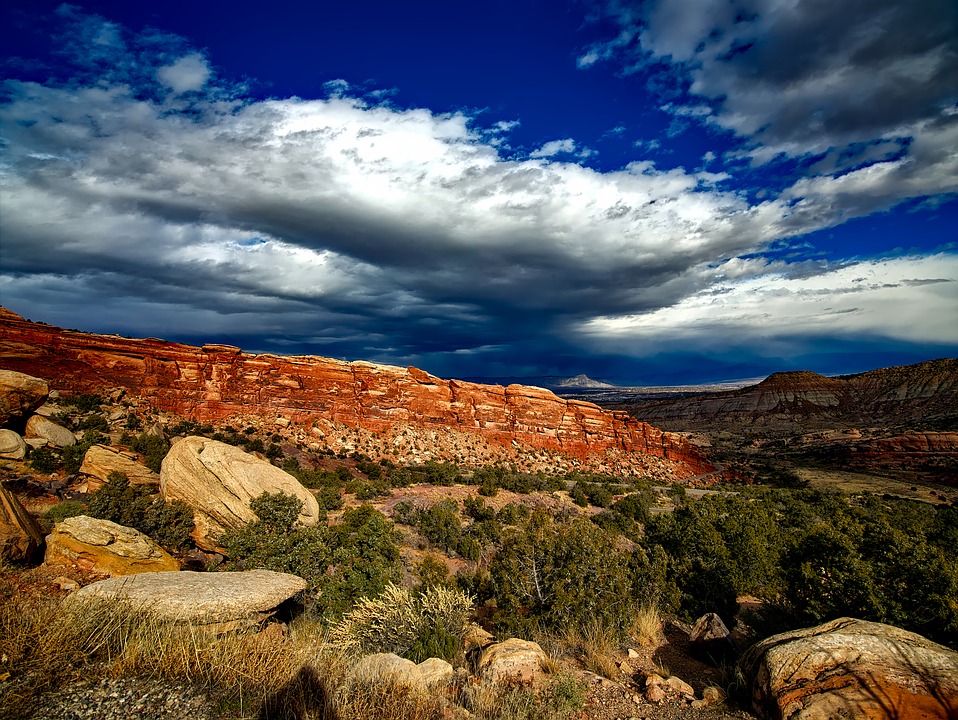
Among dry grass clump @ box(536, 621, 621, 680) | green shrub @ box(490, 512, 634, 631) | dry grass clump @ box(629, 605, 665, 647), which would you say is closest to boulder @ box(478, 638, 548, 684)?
dry grass clump @ box(536, 621, 621, 680)

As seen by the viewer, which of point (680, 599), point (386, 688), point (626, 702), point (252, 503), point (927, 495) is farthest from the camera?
point (927, 495)

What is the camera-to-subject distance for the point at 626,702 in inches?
257

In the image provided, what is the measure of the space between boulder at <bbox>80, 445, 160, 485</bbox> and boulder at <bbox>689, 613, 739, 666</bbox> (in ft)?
69.5

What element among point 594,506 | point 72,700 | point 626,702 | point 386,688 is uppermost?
point 72,700

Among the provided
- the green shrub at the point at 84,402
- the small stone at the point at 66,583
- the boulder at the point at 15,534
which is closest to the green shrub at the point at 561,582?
the small stone at the point at 66,583

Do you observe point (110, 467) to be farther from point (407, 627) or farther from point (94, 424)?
point (407, 627)

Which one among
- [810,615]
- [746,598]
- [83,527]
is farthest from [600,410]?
[83,527]

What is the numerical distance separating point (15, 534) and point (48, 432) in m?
17.8

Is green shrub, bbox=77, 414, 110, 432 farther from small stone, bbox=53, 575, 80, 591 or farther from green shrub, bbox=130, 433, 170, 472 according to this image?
small stone, bbox=53, 575, 80, 591

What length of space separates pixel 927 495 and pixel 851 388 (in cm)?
8059

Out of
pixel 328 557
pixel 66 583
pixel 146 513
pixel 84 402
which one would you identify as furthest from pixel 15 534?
pixel 84 402

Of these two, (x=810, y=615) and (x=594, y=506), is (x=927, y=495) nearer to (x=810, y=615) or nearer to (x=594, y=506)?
(x=594, y=506)

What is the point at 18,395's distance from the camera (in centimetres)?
2267

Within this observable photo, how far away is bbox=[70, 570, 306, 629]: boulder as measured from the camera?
21.7 ft
